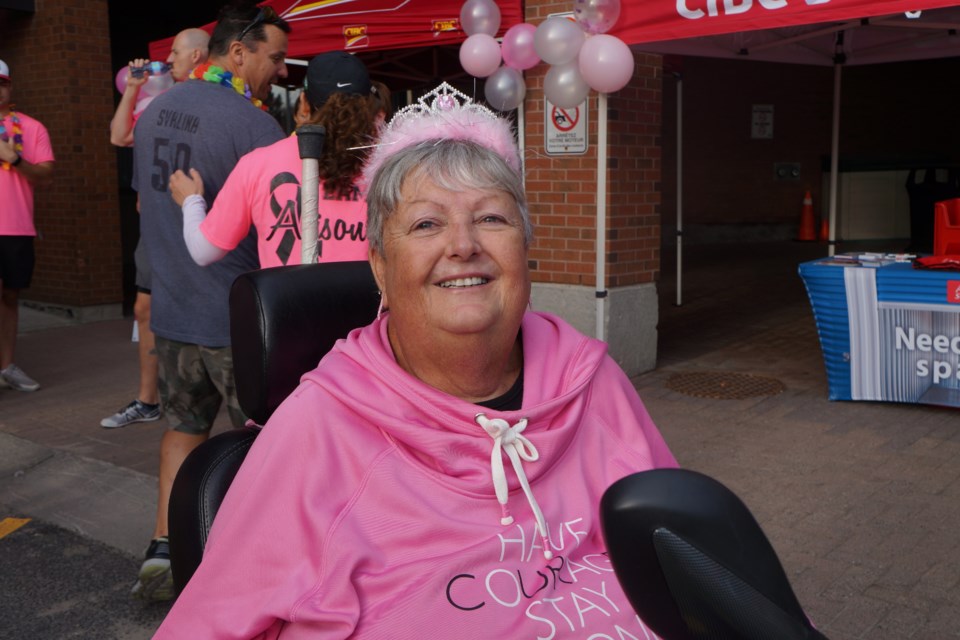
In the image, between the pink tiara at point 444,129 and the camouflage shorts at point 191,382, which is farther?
the camouflage shorts at point 191,382

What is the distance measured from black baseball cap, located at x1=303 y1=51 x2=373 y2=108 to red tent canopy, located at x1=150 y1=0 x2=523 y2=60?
A: 3935 millimetres

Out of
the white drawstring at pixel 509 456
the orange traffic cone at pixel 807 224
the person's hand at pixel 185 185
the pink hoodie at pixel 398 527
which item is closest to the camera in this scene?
the pink hoodie at pixel 398 527

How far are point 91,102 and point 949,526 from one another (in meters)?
8.41

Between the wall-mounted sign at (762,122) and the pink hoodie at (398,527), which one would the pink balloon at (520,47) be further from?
the wall-mounted sign at (762,122)

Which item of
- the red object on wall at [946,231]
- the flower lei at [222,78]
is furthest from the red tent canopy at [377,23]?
the flower lei at [222,78]

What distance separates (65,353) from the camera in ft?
27.0

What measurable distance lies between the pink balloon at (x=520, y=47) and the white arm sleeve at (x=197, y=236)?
3710 millimetres

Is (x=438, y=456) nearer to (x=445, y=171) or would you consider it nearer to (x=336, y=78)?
(x=445, y=171)

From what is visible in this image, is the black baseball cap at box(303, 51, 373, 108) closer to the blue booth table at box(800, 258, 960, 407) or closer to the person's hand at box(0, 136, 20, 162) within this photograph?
the blue booth table at box(800, 258, 960, 407)

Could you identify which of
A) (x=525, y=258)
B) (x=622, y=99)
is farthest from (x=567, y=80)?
(x=525, y=258)

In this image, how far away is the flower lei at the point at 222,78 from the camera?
11.7ft

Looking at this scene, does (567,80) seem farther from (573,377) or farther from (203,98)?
(573,377)

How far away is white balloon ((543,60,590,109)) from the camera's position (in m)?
6.20

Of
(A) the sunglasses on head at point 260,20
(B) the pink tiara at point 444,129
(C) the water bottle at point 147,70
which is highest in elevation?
(C) the water bottle at point 147,70
